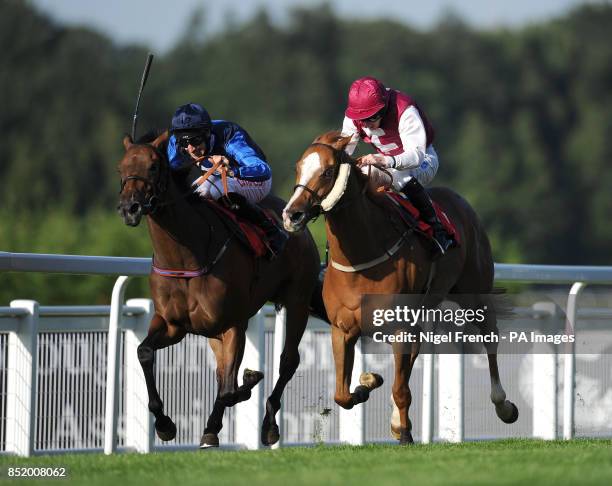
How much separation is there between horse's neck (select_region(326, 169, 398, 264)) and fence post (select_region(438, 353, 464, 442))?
172cm

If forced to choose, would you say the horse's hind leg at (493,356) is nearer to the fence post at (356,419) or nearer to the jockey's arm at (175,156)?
the fence post at (356,419)

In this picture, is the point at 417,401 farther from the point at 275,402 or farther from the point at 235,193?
the point at 235,193

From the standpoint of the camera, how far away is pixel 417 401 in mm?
8367

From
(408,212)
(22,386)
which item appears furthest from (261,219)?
(22,386)

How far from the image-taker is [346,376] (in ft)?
21.7

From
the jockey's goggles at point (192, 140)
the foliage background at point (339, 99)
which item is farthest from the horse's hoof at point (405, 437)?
the foliage background at point (339, 99)

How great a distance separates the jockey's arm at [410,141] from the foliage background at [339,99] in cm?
4239

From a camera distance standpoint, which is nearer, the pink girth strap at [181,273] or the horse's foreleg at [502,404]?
the pink girth strap at [181,273]

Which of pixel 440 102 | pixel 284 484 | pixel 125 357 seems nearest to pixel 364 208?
pixel 125 357

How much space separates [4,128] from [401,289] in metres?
54.9

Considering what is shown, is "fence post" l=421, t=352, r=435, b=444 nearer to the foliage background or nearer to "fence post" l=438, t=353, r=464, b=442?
"fence post" l=438, t=353, r=464, b=442

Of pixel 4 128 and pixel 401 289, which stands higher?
pixel 4 128

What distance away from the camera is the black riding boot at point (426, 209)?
6.88m

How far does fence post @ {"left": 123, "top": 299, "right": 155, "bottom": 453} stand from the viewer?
23.8 feet
